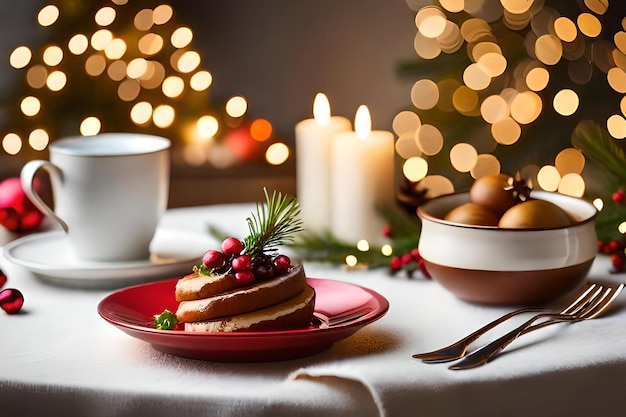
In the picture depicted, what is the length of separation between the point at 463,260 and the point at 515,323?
8 cm

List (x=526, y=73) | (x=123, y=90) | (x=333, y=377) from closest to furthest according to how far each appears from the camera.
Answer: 1. (x=333, y=377)
2. (x=526, y=73)
3. (x=123, y=90)

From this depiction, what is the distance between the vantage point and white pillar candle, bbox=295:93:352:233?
123cm

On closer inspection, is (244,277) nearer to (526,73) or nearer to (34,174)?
(34,174)

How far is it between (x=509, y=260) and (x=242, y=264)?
11.3 inches

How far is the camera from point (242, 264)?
763 mm

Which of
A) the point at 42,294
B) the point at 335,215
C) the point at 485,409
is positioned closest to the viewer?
the point at 485,409

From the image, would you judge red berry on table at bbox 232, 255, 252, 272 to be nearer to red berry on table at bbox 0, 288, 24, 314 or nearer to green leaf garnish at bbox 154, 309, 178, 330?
green leaf garnish at bbox 154, 309, 178, 330

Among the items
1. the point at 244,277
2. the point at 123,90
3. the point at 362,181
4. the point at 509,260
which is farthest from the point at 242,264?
the point at 123,90

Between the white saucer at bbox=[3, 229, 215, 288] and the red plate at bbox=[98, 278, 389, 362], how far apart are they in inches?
5.7

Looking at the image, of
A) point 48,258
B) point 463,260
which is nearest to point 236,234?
point 48,258

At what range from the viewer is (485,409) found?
0.69 m

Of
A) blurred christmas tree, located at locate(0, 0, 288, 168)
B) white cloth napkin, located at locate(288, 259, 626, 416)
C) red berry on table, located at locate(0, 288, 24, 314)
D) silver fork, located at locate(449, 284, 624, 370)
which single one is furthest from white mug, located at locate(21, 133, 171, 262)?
blurred christmas tree, located at locate(0, 0, 288, 168)

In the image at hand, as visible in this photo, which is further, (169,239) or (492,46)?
(492,46)

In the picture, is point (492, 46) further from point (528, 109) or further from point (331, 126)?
point (331, 126)
